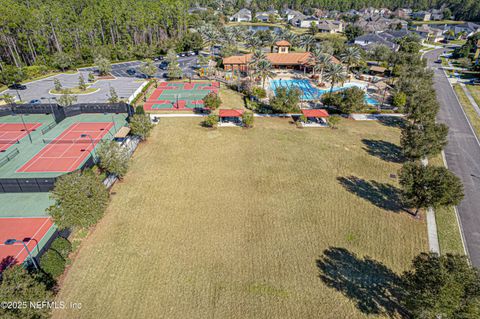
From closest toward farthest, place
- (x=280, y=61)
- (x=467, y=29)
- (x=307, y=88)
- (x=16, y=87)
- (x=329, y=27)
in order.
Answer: (x=16, y=87) < (x=307, y=88) < (x=280, y=61) < (x=467, y=29) < (x=329, y=27)

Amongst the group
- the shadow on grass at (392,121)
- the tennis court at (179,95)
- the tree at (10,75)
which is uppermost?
the tree at (10,75)

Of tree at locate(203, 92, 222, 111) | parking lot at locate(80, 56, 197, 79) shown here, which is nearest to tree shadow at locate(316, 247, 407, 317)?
tree at locate(203, 92, 222, 111)

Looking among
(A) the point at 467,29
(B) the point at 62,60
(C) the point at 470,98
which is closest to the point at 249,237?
(C) the point at 470,98

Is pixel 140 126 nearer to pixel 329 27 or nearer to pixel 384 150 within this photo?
pixel 384 150

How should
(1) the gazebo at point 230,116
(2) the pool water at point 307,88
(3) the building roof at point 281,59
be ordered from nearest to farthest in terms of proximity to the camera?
1. (1) the gazebo at point 230,116
2. (2) the pool water at point 307,88
3. (3) the building roof at point 281,59

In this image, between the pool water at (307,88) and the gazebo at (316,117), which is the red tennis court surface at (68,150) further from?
the pool water at (307,88)

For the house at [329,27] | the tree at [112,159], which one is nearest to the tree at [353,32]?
the house at [329,27]

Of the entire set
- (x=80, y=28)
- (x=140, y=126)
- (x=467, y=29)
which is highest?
(x=80, y=28)
